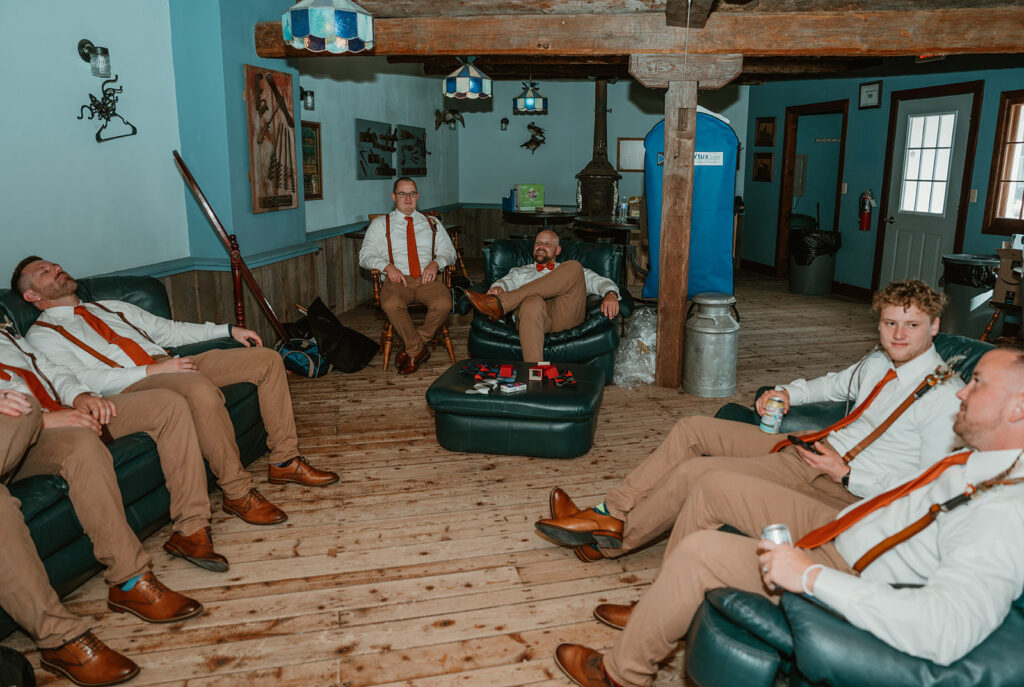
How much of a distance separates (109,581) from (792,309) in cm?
711

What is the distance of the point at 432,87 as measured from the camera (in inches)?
386

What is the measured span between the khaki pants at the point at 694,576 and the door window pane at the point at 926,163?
6.43m

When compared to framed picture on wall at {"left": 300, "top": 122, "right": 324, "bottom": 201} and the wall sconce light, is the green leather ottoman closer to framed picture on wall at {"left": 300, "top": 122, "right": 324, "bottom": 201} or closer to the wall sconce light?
the wall sconce light

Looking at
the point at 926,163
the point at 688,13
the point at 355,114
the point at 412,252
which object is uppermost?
the point at 688,13

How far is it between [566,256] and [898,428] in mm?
3241

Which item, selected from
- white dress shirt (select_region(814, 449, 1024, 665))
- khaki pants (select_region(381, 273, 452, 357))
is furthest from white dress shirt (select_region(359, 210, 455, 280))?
white dress shirt (select_region(814, 449, 1024, 665))

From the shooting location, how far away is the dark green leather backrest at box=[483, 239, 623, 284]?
515cm

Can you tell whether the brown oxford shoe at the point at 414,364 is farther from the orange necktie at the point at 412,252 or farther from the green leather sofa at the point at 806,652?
the green leather sofa at the point at 806,652

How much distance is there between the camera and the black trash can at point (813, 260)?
8.57 metres

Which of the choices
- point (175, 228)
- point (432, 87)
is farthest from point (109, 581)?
point (432, 87)

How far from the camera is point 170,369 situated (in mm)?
3059

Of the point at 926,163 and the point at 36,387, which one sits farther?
the point at 926,163

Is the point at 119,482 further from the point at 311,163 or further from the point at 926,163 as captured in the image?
the point at 926,163

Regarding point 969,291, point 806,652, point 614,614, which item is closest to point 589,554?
point 614,614
